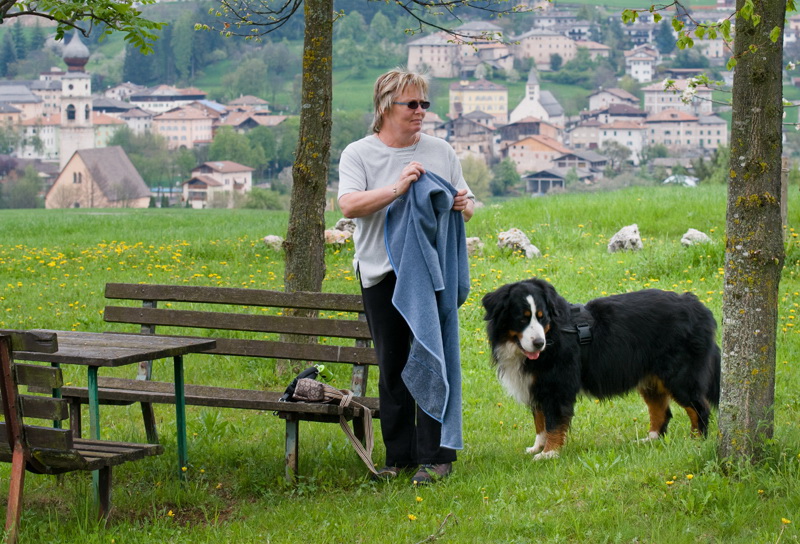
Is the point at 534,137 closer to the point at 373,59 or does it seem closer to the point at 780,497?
the point at 373,59

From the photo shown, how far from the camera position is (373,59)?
14775 centimetres

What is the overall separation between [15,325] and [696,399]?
613 cm

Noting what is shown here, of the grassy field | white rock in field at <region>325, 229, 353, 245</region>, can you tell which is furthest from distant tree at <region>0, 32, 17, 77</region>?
the grassy field

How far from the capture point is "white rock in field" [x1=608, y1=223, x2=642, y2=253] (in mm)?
12070

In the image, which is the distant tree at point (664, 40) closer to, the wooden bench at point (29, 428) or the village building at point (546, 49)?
the village building at point (546, 49)

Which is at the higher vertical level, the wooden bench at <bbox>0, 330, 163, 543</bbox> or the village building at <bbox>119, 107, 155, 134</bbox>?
the village building at <bbox>119, 107, 155, 134</bbox>

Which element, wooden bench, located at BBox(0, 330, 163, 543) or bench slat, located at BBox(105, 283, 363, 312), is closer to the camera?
wooden bench, located at BBox(0, 330, 163, 543)

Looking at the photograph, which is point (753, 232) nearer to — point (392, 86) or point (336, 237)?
point (392, 86)

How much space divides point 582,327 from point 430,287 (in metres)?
1.09

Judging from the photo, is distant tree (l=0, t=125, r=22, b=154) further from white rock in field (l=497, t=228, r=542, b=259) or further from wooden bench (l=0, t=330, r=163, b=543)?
wooden bench (l=0, t=330, r=163, b=543)

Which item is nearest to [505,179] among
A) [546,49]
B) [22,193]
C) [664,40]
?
[22,193]

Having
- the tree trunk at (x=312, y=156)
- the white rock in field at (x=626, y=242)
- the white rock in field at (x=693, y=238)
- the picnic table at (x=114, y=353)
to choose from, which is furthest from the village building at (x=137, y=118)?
the picnic table at (x=114, y=353)

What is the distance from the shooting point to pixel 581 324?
16.1 ft

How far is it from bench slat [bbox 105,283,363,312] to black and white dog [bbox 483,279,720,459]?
88cm
